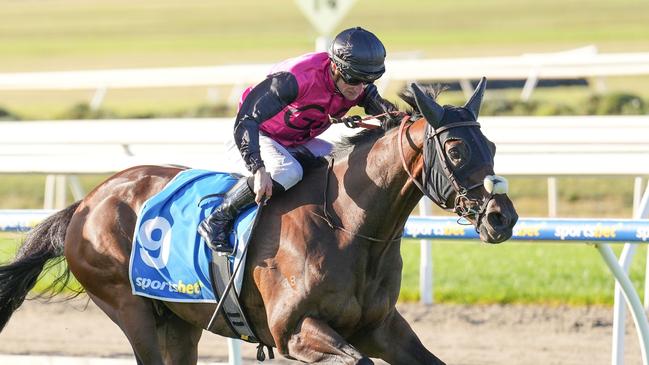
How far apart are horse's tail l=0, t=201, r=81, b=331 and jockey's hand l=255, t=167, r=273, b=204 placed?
48.6 inches

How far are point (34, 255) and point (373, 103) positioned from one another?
5.55 feet

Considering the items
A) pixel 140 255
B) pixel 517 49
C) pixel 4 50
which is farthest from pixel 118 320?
pixel 4 50

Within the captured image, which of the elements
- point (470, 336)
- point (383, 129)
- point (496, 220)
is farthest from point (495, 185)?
point (470, 336)

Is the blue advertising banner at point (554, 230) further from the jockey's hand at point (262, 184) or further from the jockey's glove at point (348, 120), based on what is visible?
the jockey's hand at point (262, 184)

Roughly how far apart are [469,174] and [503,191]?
14 centimetres

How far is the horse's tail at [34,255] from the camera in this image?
5.45 m

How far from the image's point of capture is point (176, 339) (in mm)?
5328

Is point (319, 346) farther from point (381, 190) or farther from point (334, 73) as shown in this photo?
point (334, 73)

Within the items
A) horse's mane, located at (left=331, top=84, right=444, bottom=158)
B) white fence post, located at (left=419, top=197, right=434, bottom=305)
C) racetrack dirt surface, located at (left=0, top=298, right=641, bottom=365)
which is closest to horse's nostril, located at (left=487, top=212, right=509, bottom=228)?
horse's mane, located at (left=331, top=84, right=444, bottom=158)

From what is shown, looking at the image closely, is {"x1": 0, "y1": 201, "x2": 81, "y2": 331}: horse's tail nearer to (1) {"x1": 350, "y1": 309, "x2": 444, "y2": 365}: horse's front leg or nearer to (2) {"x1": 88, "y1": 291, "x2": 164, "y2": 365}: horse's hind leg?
(2) {"x1": 88, "y1": 291, "x2": 164, "y2": 365}: horse's hind leg

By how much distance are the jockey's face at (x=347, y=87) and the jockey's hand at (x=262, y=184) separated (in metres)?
0.43

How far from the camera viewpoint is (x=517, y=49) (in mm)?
31906

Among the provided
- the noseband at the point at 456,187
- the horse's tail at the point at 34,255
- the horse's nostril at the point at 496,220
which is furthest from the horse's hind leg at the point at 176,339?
the horse's nostril at the point at 496,220

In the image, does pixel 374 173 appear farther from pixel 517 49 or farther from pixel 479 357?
pixel 517 49
